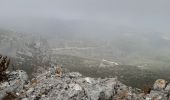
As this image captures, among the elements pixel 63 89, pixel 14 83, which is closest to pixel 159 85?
pixel 63 89

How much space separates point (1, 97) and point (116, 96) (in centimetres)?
1623

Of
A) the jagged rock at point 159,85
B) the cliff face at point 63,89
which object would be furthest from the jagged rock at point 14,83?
the jagged rock at point 159,85

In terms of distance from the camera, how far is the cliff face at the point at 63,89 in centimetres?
4453

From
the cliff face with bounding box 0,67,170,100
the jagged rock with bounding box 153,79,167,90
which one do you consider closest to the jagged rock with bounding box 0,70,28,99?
the cliff face with bounding box 0,67,170,100

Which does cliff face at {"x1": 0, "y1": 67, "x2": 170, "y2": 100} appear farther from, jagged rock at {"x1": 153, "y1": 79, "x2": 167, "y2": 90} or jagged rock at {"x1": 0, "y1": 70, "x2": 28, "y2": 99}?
jagged rock at {"x1": 153, "y1": 79, "x2": 167, "y2": 90}

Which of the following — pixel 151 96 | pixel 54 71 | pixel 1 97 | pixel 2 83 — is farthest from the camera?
pixel 54 71

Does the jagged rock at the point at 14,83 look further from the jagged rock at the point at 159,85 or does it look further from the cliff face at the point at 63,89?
the jagged rock at the point at 159,85

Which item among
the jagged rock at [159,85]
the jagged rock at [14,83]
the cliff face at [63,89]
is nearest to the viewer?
the cliff face at [63,89]

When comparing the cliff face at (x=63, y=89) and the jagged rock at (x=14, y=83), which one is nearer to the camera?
the cliff face at (x=63, y=89)

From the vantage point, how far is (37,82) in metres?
50.5

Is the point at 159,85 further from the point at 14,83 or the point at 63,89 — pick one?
the point at 14,83

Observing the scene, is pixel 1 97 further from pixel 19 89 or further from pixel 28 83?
pixel 28 83

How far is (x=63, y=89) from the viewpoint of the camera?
45656 mm

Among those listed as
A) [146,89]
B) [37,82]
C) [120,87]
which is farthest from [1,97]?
[146,89]
